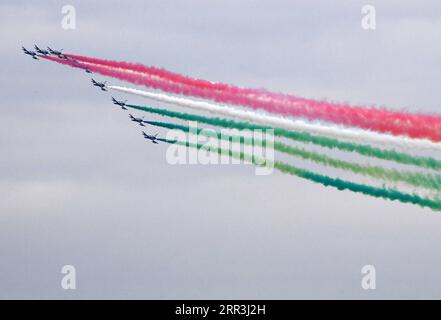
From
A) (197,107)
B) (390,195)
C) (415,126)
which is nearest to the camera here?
(415,126)

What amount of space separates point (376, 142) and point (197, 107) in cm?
1399

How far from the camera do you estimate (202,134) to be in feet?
289

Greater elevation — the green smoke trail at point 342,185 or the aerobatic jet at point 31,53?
the aerobatic jet at point 31,53

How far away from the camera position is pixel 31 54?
10631 centimetres

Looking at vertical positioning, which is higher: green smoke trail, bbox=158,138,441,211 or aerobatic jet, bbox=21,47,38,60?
aerobatic jet, bbox=21,47,38,60

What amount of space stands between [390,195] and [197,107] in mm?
14727

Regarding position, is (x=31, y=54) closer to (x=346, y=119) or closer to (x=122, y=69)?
(x=122, y=69)
